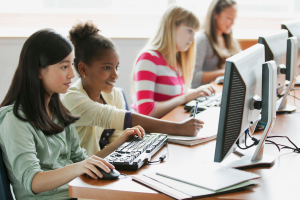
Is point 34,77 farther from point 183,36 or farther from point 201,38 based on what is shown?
point 201,38

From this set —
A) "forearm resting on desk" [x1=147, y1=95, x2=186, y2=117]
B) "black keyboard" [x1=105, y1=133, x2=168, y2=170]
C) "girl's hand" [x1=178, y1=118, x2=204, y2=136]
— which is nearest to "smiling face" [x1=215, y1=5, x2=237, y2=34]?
"forearm resting on desk" [x1=147, y1=95, x2=186, y2=117]

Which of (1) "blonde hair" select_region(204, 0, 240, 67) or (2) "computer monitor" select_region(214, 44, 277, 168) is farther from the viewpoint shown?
(1) "blonde hair" select_region(204, 0, 240, 67)

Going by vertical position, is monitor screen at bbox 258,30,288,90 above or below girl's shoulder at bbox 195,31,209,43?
below

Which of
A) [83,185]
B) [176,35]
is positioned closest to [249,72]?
[83,185]

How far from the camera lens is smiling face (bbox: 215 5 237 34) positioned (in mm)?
2840

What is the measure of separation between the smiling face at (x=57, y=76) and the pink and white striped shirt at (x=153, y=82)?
0.75 metres

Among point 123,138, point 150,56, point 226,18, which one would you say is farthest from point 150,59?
point 226,18

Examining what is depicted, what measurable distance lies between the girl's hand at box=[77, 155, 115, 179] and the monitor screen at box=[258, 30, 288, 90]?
36.1 inches

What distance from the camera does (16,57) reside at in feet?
10.6

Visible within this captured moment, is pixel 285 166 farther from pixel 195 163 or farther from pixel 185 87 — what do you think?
pixel 185 87

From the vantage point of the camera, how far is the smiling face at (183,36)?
6.64 ft

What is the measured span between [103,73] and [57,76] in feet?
1.23

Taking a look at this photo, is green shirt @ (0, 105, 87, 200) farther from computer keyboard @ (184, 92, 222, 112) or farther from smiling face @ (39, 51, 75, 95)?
computer keyboard @ (184, 92, 222, 112)

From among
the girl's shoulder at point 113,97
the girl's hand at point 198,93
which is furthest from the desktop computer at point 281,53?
the girl's shoulder at point 113,97
